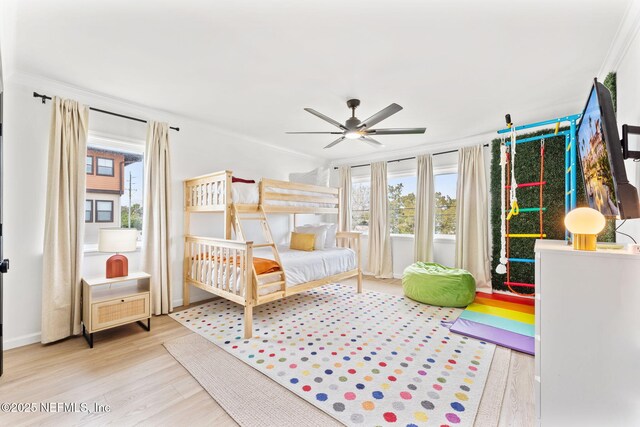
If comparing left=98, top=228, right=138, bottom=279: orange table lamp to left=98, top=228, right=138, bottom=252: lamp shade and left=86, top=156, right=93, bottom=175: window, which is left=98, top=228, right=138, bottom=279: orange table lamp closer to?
left=98, top=228, right=138, bottom=252: lamp shade

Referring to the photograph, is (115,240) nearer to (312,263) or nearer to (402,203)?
(312,263)

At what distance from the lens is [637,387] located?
1.06 meters

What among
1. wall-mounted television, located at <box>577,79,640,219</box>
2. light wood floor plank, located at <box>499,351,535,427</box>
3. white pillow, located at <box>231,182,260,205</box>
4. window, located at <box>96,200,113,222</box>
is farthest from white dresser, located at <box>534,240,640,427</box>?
window, located at <box>96,200,113,222</box>

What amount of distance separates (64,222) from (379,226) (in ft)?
14.7

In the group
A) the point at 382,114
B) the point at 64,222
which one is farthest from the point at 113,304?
the point at 382,114

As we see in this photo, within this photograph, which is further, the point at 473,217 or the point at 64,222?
the point at 473,217

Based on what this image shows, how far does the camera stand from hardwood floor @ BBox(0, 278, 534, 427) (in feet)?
5.22

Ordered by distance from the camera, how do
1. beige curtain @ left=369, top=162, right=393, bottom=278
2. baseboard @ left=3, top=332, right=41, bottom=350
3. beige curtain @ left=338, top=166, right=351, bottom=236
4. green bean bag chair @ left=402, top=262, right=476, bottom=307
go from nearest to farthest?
baseboard @ left=3, top=332, right=41, bottom=350 → green bean bag chair @ left=402, top=262, right=476, bottom=307 → beige curtain @ left=369, top=162, right=393, bottom=278 → beige curtain @ left=338, top=166, right=351, bottom=236

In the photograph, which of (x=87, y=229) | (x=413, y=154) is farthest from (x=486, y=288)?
(x=87, y=229)

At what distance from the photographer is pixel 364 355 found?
7.50ft

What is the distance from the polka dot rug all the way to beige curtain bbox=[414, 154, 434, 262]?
1250 millimetres

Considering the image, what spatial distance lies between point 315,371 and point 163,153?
2967 millimetres

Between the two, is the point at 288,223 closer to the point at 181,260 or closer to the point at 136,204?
the point at 181,260

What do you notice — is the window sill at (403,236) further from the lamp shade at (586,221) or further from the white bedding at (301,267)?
the lamp shade at (586,221)
